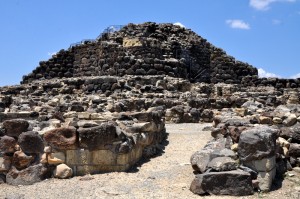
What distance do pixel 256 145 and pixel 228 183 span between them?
2.72 feet

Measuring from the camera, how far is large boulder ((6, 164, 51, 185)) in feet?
24.0

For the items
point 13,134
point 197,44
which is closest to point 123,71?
point 197,44

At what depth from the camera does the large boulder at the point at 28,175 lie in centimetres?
730

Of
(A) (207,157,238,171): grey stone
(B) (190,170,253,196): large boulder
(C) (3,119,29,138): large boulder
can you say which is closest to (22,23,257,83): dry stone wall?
(C) (3,119,29,138): large boulder

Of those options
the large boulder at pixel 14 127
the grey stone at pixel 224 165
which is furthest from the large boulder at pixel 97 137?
the grey stone at pixel 224 165

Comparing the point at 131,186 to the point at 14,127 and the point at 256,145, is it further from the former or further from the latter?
the point at 14,127

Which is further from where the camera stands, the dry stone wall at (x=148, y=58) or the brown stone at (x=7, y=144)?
the dry stone wall at (x=148, y=58)

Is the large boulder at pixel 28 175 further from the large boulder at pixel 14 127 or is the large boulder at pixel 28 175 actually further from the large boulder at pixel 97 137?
the large boulder at pixel 97 137

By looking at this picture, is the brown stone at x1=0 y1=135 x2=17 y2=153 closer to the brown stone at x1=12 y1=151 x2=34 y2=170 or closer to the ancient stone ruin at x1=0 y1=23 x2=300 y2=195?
the ancient stone ruin at x1=0 y1=23 x2=300 y2=195

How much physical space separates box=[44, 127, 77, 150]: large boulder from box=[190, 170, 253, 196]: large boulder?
268cm

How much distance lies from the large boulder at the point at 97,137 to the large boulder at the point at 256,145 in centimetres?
248

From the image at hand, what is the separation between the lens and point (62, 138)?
7488 mm

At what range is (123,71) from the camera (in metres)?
23.2

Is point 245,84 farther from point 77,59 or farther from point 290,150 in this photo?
point 290,150
